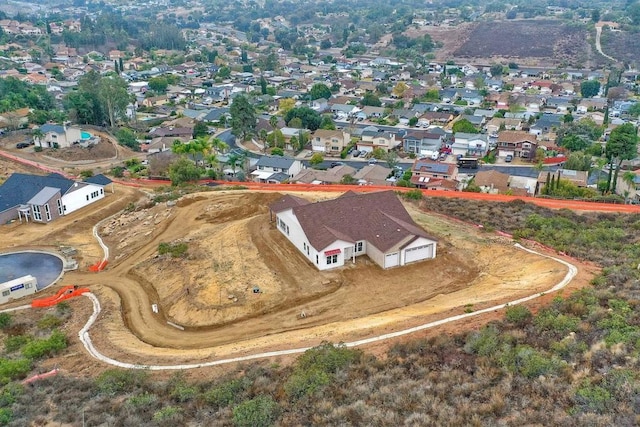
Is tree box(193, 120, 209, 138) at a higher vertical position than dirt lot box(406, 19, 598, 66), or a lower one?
lower

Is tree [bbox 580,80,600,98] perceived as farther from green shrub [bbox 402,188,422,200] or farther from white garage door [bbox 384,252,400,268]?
white garage door [bbox 384,252,400,268]

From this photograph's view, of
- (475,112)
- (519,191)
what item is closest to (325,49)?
(475,112)

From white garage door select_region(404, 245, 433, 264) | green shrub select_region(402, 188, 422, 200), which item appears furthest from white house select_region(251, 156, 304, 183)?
white garage door select_region(404, 245, 433, 264)

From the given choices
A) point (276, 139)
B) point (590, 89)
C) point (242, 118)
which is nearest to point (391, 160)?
point (276, 139)

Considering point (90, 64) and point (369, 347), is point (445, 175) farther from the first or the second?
point (90, 64)

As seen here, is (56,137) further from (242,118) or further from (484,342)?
(484,342)
